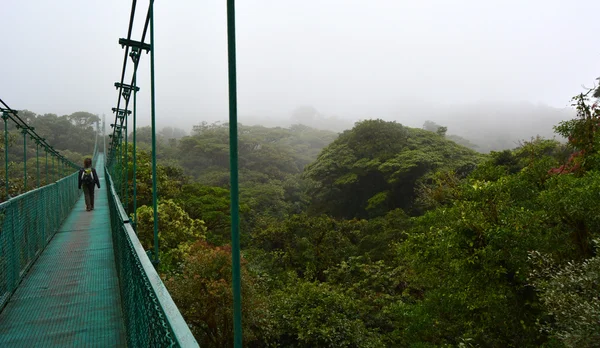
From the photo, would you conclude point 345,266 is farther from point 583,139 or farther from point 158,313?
point 158,313

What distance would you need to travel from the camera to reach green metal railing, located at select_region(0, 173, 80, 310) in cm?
288

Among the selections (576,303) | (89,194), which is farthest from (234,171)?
(89,194)

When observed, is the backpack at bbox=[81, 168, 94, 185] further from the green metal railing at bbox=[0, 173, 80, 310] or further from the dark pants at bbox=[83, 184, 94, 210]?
the green metal railing at bbox=[0, 173, 80, 310]

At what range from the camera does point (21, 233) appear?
3.41 m

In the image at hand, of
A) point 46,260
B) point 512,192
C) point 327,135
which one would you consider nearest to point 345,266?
point 512,192

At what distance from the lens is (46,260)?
400cm

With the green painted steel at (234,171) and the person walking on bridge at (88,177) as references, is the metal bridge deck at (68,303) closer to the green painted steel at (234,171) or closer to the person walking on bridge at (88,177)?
the green painted steel at (234,171)

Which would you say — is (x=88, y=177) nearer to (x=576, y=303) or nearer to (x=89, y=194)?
(x=89, y=194)

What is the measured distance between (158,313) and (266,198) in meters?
21.7

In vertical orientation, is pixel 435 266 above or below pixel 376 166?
below

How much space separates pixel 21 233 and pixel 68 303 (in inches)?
41.5

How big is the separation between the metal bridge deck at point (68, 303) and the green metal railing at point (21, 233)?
0.10 m

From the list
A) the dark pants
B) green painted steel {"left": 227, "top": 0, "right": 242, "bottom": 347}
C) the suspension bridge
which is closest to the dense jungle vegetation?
the dark pants

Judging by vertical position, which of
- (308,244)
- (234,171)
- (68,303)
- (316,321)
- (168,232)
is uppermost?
(234,171)
